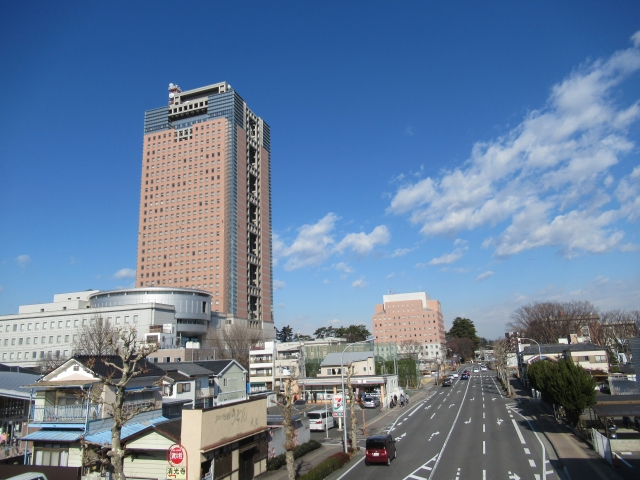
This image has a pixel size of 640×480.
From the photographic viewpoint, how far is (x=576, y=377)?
34125 millimetres

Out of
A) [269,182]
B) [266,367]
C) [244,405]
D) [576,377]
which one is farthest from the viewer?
[269,182]

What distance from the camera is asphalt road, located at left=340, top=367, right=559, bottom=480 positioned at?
24.9 meters

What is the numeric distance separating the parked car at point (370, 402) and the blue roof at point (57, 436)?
40.9m

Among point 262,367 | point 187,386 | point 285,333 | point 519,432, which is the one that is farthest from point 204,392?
point 285,333

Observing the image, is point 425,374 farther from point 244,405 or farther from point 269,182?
point 244,405

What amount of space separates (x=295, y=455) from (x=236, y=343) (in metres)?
70.5

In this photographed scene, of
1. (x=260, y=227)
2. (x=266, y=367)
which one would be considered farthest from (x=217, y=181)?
(x=266, y=367)

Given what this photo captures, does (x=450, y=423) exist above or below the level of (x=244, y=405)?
below

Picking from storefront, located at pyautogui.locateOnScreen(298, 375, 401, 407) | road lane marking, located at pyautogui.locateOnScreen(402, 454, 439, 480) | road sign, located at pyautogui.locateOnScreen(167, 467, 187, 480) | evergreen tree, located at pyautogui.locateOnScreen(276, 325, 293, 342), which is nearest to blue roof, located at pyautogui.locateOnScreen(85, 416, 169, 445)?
road sign, located at pyautogui.locateOnScreen(167, 467, 187, 480)

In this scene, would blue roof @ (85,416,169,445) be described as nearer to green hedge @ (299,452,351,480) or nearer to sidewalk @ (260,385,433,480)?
sidewalk @ (260,385,433,480)

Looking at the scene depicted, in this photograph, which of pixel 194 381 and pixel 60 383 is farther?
pixel 194 381

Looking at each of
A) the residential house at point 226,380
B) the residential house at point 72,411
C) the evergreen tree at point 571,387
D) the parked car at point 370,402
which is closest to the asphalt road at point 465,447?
the evergreen tree at point 571,387

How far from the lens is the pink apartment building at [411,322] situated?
17825cm

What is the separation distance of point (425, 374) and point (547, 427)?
296ft
